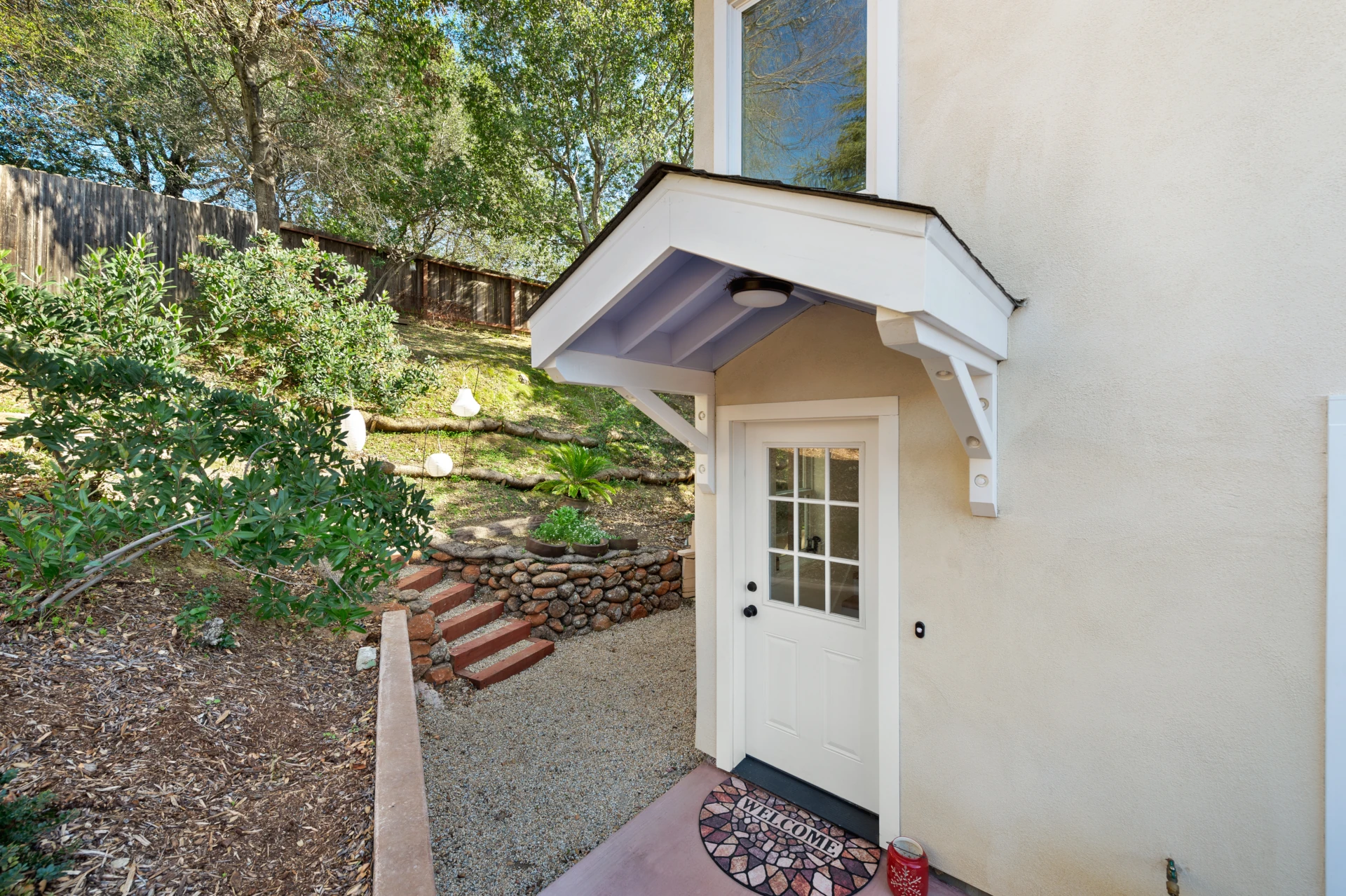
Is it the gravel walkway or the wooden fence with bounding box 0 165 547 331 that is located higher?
the wooden fence with bounding box 0 165 547 331

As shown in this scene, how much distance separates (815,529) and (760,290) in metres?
1.57

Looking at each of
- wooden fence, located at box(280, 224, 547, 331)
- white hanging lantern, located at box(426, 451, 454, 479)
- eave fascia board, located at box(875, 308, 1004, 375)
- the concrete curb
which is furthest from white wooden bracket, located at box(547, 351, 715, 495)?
wooden fence, located at box(280, 224, 547, 331)

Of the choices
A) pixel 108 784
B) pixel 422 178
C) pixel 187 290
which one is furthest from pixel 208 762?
pixel 422 178

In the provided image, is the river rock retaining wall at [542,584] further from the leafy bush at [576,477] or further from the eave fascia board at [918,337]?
the eave fascia board at [918,337]

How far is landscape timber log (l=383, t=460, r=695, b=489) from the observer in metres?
6.92

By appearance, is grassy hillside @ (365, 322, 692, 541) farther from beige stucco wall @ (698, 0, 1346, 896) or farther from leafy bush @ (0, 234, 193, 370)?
beige stucco wall @ (698, 0, 1346, 896)

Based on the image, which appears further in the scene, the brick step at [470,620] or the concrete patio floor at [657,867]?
the brick step at [470,620]

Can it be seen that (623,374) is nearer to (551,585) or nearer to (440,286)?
(551,585)

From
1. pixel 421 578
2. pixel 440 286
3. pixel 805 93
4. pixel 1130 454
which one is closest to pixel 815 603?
pixel 1130 454

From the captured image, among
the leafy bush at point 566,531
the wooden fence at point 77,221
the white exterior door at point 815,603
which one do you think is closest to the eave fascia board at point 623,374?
the white exterior door at point 815,603

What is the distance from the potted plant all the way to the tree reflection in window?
421 cm

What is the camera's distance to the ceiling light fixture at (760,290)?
96.3 inches

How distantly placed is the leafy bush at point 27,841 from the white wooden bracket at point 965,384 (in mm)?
2859

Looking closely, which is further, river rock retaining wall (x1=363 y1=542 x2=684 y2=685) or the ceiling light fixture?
river rock retaining wall (x1=363 y1=542 x2=684 y2=685)
